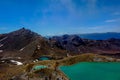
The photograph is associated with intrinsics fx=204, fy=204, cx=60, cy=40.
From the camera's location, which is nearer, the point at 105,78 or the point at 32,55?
the point at 105,78

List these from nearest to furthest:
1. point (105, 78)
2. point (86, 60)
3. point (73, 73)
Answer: point (105, 78) < point (73, 73) < point (86, 60)

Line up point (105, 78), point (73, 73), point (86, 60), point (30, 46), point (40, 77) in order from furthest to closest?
point (30, 46) < point (86, 60) < point (73, 73) < point (105, 78) < point (40, 77)

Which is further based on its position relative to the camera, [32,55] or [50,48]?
[50,48]

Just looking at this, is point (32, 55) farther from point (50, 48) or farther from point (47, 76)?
point (47, 76)

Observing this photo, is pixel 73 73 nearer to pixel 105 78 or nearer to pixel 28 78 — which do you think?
pixel 105 78

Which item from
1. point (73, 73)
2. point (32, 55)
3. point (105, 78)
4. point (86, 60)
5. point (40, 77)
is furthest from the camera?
point (32, 55)

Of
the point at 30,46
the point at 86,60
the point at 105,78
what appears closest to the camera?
the point at 105,78

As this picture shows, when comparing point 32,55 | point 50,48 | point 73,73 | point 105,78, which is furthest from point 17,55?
point 105,78

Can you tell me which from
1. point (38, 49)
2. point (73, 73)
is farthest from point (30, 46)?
point (73, 73)
